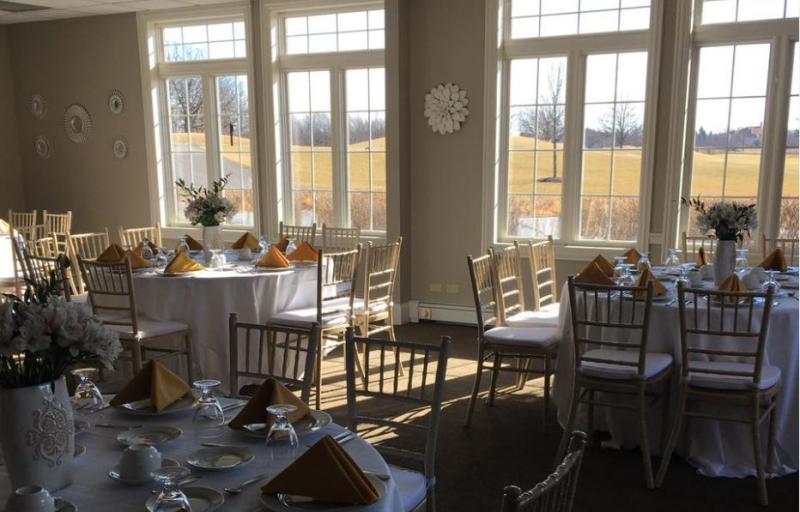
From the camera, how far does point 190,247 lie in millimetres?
5836

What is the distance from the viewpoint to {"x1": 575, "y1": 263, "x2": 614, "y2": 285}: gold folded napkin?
13.4ft

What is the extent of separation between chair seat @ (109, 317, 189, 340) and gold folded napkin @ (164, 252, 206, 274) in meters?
0.36

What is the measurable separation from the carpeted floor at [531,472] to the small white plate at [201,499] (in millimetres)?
1795

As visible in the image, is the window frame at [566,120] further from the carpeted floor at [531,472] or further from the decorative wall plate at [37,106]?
the decorative wall plate at [37,106]

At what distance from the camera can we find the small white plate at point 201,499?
1.70m

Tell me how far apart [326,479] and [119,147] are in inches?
294

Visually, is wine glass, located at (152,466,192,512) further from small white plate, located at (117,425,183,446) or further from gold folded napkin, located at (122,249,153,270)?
gold folded napkin, located at (122,249,153,270)

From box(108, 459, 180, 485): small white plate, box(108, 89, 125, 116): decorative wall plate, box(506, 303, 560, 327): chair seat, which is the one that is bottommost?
box(506, 303, 560, 327): chair seat

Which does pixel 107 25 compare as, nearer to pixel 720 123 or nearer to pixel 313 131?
pixel 313 131

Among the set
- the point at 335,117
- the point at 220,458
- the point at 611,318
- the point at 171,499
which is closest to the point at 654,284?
the point at 611,318

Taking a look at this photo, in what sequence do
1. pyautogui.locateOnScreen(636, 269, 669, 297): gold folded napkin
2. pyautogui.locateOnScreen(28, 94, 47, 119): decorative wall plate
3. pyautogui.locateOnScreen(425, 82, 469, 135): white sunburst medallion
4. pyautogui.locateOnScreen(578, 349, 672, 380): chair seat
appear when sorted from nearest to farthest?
pyautogui.locateOnScreen(578, 349, 672, 380): chair seat < pyautogui.locateOnScreen(636, 269, 669, 297): gold folded napkin < pyautogui.locateOnScreen(425, 82, 469, 135): white sunburst medallion < pyautogui.locateOnScreen(28, 94, 47, 119): decorative wall plate

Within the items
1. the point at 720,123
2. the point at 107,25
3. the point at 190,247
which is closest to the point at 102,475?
the point at 190,247

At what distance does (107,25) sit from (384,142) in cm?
375

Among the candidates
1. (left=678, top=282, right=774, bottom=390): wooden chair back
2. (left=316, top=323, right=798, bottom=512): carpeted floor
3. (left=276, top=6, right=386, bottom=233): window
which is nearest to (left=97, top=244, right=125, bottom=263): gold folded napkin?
(left=316, top=323, right=798, bottom=512): carpeted floor
